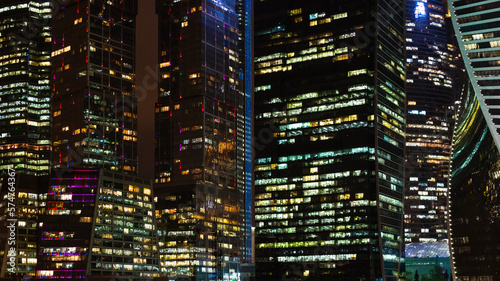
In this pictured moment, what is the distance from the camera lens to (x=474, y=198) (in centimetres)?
14825

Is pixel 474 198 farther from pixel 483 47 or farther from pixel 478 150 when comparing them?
pixel 483 47

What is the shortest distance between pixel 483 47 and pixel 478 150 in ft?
59.9

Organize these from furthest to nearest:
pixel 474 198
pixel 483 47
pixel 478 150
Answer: pixel 474 198 → pixel 483 47 → pixel 478 150

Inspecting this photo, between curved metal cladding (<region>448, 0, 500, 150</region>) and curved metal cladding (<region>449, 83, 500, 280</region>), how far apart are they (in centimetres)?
224

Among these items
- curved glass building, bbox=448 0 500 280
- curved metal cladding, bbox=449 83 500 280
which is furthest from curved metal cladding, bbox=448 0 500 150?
curved metal cladding, bbox=449 83 500 280

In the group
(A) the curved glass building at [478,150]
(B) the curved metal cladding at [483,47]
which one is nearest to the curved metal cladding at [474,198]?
(A) the curved glass building at [478,150]

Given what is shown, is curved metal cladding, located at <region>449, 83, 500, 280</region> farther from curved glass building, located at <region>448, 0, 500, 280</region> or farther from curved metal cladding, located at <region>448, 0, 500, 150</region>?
curved metal cladding, located at <region>448, 0, 500, 150</region>

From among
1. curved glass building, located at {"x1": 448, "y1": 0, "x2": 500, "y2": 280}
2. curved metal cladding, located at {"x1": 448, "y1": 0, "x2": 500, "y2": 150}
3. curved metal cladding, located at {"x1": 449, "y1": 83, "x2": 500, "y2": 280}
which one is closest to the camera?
curved metal cladding, located at {"x1": 448, "y1": 0, "x2": 500, "y2": 150}

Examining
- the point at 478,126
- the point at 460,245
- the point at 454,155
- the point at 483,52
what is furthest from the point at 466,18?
the point at 460,245

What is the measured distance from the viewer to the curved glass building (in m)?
137

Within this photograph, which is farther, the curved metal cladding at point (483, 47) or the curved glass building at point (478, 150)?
the curved glass building at point (478, 150)

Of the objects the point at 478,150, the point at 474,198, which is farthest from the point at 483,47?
the point at 474,198

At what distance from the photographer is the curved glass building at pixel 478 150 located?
448ft

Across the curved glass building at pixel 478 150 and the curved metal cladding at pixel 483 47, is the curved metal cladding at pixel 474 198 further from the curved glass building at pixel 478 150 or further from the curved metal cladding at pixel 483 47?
the curved metal cladding at pixel 483 47
